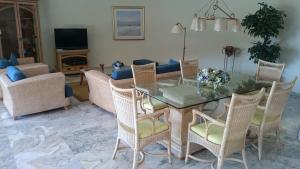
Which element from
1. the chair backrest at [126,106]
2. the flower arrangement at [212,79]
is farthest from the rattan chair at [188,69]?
the chair backrest at [126,106]

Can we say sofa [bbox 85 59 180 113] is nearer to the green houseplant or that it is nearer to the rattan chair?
the rattan chair

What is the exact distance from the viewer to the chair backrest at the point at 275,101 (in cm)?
279

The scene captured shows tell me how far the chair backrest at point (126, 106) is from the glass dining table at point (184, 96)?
1.70ft

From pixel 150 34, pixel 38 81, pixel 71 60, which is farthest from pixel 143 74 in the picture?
pixel 150 34

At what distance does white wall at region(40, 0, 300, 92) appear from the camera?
270 inches

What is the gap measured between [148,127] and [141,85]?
1.03 metres

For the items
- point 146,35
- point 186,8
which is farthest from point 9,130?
point 186,8

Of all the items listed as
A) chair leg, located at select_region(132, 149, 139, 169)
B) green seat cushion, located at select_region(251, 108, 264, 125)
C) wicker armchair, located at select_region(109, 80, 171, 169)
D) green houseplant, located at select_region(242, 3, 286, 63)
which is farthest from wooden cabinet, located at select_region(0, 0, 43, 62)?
green seat cushion, located at select_region(251, 108, 264, 125)

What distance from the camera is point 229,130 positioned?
242 cm

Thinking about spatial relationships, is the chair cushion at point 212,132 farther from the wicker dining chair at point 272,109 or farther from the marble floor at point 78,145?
the wicker dining chair at point 272,109

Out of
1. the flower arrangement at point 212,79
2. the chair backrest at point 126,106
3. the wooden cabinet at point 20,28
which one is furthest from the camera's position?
the wooden cabinet at point 20,28

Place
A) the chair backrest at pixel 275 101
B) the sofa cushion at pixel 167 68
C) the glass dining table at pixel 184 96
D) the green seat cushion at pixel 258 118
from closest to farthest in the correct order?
1. the chair backrest at pixel 275 101
2. the glass dining table at pixel 184 96
3. the green seat cushion at pixel 258 118
4. the sofa cushion at pixel 167 68

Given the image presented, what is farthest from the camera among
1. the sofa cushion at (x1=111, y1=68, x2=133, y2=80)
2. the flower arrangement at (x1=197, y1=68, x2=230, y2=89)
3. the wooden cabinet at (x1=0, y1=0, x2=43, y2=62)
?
the wooden cabinet at (x1=0, y1=0, x2=43, y2=62)

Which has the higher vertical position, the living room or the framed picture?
the framed picture
